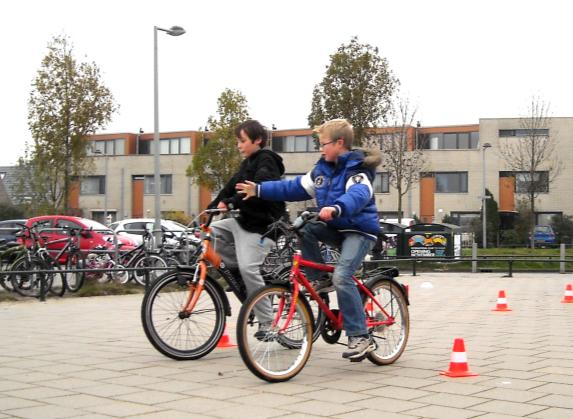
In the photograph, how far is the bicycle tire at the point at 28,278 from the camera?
12818 millimetres

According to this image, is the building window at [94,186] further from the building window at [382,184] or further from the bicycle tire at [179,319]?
the bicycle tire at [179,319]

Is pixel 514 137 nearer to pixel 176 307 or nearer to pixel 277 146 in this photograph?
pixel 277 146

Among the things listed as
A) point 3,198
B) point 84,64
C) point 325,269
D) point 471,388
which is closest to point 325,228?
point 325,269

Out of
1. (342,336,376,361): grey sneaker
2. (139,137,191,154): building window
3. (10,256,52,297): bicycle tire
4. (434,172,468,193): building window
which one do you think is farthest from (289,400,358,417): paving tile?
(139,137,191,154): building window

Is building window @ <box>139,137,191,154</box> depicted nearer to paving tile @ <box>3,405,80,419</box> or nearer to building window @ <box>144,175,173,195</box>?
building window @ <box>144,175,173,195</box>

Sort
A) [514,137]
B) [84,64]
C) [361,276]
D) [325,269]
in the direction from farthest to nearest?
[514,137] → [84,64] → [361,276] → [325,269]

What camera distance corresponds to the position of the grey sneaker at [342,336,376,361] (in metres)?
5.67

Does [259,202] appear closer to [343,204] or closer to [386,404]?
[343,204]

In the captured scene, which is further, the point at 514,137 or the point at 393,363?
the point at 514,137

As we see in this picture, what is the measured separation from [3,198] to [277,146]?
953 inches

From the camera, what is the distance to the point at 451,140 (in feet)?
199

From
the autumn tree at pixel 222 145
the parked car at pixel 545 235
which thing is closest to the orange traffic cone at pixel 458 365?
the autumn tree at pixel 222 145

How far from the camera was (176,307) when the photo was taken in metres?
6.16

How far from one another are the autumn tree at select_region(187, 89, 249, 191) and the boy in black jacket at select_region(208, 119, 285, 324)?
3696 cm
